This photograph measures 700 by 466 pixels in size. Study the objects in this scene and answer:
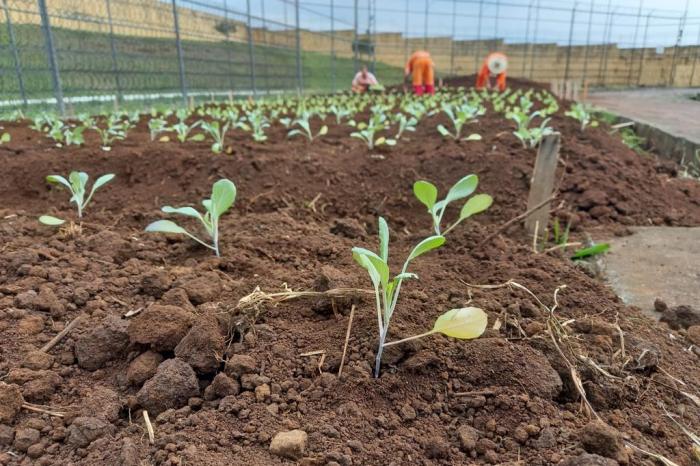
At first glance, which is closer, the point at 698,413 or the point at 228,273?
the point at 698,413

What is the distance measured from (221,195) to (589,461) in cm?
131

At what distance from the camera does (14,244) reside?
5.67 feet

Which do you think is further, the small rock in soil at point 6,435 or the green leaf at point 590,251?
the green leaf at point 590,251

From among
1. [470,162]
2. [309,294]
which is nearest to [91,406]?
[309,294]

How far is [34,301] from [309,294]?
30.4 inches

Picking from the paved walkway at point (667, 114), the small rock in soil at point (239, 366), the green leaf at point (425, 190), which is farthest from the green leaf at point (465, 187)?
A: the paved walkway at point (667, 114)

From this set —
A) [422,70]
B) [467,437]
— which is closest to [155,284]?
[467,437]

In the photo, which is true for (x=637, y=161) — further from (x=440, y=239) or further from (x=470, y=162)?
(x=440, y=239)

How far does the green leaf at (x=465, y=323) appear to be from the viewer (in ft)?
3.33

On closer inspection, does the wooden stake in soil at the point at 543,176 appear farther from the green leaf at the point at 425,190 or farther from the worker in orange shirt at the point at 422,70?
the worker in orange shirt at the point at 422,70

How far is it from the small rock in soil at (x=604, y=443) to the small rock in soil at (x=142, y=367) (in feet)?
3.06

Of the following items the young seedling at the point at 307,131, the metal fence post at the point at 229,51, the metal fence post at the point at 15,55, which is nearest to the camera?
the young seedling at the point at 307,131

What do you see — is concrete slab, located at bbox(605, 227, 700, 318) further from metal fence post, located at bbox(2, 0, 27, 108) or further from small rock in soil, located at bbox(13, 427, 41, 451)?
metal fence post, located at bbox(2, 0, 27, 108)

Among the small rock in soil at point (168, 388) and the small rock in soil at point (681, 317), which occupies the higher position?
the small rock in soil at point (168, 388)
